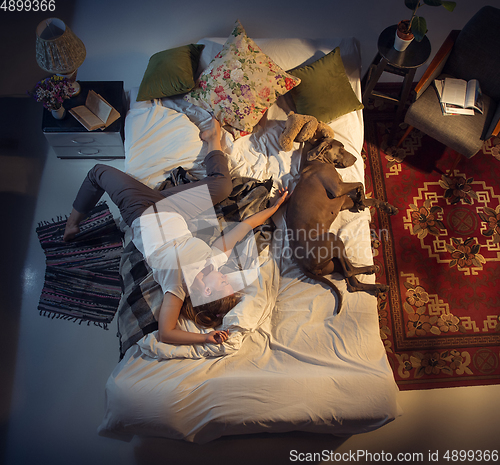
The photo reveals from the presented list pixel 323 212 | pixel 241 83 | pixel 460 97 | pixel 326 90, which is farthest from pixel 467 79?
pixel 241 83

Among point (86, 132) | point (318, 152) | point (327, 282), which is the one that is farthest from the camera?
point (86, 132)

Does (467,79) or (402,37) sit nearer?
(402,37)

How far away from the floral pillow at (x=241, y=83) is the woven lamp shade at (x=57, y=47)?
33.5 inches

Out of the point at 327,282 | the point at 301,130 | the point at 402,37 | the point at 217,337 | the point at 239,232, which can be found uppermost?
the point at 402,37

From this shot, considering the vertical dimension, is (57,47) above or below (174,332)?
above

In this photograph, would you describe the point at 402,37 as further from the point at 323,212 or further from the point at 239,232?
the point at 239,232

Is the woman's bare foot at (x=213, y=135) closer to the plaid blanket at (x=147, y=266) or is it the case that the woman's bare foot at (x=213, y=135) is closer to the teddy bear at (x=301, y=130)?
the plaid blanket at (x=147, y=266)

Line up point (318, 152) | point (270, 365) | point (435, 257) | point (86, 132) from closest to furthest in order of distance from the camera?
point (270, 365) → point (318, 152) → point (86, 132) → point (435, 257)

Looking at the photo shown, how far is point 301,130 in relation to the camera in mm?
2326

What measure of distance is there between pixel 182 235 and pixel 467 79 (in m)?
2.36

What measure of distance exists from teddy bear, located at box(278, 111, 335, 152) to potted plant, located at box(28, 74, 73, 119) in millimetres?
1516

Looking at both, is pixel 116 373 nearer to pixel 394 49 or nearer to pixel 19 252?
pixel 19 252

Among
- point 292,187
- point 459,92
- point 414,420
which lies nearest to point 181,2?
point 292,187

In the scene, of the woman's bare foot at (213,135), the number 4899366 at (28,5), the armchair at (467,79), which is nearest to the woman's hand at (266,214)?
the woman's bare foot at (213,135)
